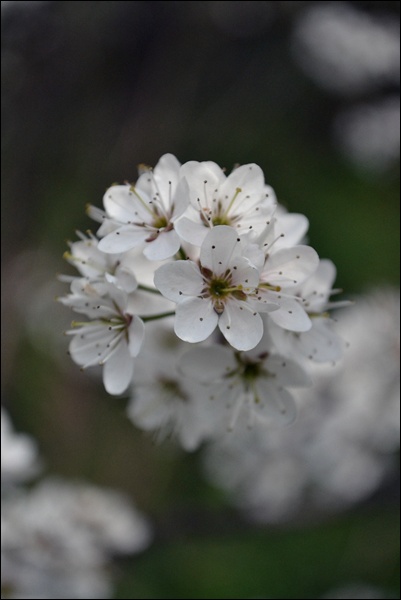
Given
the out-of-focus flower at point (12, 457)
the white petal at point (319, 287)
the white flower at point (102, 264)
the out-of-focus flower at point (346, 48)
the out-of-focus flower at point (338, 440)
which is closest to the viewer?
the white flower at point (102, 264)

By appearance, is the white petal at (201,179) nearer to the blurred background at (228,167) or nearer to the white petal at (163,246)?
the white petal at (163,246)

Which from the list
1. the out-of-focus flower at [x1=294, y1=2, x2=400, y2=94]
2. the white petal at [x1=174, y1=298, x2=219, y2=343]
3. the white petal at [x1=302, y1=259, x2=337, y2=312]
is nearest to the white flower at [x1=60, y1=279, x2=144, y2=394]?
the white petal at [x1=174, y1=298, x2=219, y2=343]

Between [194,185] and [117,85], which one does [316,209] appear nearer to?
[117,85]

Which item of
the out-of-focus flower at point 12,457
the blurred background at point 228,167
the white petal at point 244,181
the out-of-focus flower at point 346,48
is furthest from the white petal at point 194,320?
the out-of-focus flower at point 346,48

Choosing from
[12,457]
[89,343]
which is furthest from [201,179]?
[12,457]

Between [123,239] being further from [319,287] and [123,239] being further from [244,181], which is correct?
[319,287]
